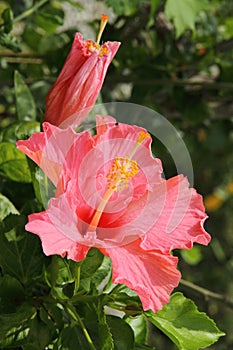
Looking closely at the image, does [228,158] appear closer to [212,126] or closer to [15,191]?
[212,126]

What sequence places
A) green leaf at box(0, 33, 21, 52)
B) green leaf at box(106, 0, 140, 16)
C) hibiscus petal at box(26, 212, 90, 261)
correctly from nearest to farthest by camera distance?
1. hibiscus petal at box(26, 212, 90, 261)
2. green leaf at box(0, 33, 21, 52)
3. green leaf at box(106, 0, 140, 16)

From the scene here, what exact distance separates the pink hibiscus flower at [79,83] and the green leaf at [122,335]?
0.20m

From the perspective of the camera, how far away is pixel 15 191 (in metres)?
0.91

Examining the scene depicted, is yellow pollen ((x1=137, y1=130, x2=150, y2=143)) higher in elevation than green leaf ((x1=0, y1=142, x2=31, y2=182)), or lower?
higher

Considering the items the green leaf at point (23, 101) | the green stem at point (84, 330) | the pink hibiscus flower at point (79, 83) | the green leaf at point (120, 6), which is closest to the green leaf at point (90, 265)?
the green stem at point (84, 330)

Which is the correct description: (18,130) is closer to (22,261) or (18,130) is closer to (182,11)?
(22,261)

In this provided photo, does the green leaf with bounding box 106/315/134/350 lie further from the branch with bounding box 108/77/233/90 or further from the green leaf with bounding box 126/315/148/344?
the branch with bounding box 108/77/233/90

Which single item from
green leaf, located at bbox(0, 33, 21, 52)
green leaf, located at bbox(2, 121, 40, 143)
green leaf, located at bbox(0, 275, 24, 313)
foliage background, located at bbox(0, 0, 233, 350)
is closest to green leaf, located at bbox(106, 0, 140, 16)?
foliage background, located at bbox(0, 0, 233, 350)

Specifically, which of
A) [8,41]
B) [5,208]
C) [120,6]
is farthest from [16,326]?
[120,6]

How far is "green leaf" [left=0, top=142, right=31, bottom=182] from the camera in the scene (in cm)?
87

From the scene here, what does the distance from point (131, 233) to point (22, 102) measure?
0.32m

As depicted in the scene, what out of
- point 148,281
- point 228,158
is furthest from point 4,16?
point 228,158

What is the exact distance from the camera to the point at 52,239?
640mm

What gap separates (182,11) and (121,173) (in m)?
0.56
